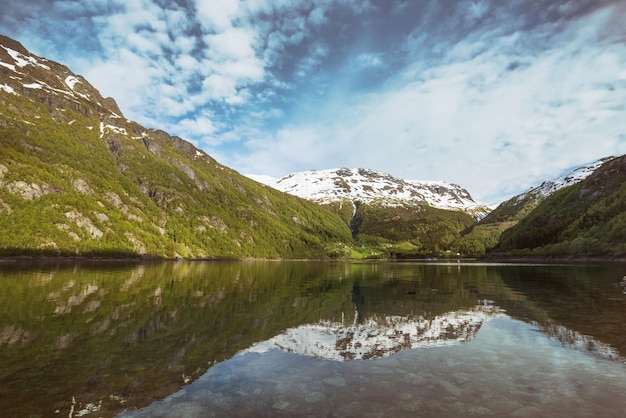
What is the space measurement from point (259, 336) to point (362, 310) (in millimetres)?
15075

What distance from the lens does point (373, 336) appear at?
82.5 ft

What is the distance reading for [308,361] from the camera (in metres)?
19.5

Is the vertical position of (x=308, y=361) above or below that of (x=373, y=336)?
below

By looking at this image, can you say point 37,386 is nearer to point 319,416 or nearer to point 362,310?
point 319,416

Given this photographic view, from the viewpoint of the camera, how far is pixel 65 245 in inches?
6673

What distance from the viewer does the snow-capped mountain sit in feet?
70.9

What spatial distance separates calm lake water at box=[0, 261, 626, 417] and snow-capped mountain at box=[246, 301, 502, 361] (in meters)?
0.14

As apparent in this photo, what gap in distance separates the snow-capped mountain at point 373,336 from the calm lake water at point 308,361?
5.3 inches

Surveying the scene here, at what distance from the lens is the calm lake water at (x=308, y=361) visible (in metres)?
13.2

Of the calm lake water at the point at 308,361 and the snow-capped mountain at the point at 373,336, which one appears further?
the snow-capped mountain at the point at 373,336

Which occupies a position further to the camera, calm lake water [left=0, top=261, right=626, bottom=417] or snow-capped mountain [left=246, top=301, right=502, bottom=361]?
snow-capped mountain [left=246, top=301, right=502, bottom=361]

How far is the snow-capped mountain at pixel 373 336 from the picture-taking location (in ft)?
70.9

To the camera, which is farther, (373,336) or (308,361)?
(373,336)

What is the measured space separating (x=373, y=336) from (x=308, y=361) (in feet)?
24.0
